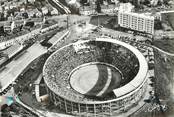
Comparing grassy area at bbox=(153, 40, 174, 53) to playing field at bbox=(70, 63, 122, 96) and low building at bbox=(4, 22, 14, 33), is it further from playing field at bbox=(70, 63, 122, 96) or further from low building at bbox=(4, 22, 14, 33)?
low building at bbox=(4, 22, 14, 33)

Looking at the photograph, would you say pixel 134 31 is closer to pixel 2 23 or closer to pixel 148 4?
pixel 148 4

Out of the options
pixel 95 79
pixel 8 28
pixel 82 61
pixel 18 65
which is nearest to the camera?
pixel 95 79

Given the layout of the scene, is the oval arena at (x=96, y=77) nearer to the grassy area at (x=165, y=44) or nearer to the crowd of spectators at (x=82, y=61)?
the crowd of spectators at (x=82, y=61)

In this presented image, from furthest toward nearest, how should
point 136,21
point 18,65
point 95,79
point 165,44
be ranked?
point 136,21 < point 165,44 < point 18,65 < point 95,79

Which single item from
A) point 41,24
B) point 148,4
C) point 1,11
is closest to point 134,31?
point 148,4

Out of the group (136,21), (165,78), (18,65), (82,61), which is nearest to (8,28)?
(18,65)

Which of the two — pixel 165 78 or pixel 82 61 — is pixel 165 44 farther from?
pixel 82 61

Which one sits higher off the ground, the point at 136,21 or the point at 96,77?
the point at 136,21
